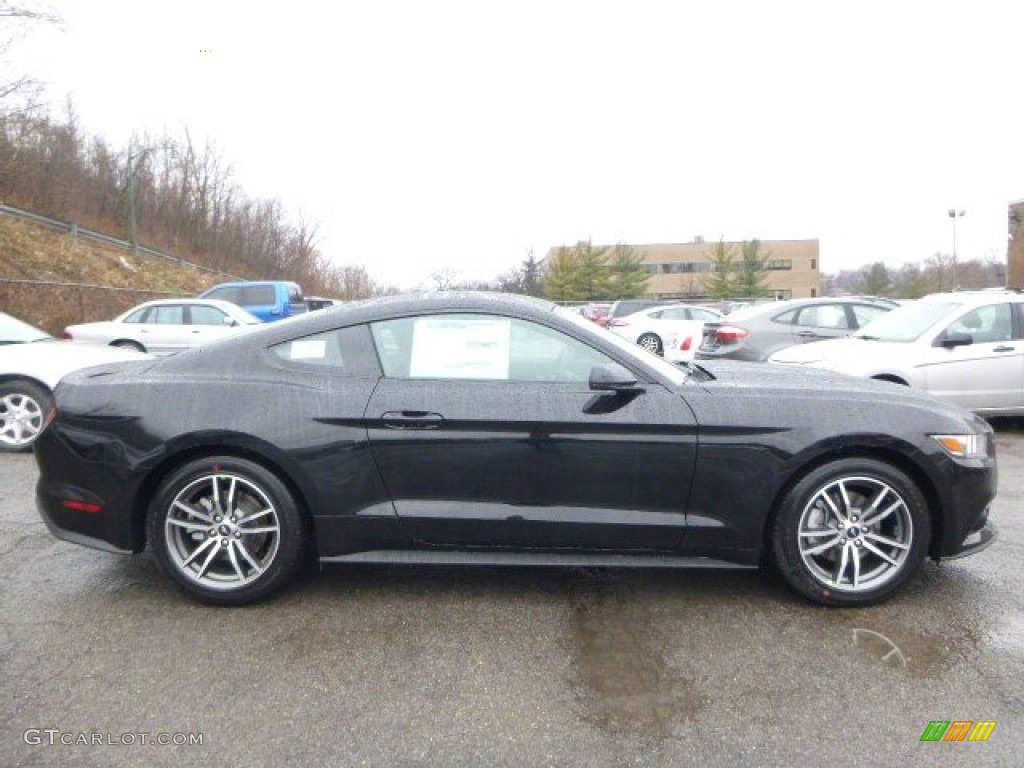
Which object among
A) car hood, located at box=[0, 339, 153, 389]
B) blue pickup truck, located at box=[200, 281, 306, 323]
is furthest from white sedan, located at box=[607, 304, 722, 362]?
car hood, located at box=[0, 339, 153, 389]

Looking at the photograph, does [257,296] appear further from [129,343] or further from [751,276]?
[751,276]

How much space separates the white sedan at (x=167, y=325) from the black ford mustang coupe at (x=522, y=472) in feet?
34.7

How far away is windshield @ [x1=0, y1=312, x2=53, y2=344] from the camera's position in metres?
7.15

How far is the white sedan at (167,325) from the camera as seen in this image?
1314cm

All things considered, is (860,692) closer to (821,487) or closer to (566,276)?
(821,487)

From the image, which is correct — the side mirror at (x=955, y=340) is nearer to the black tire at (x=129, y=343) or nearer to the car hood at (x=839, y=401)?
the car hood at (x=839, y=401)

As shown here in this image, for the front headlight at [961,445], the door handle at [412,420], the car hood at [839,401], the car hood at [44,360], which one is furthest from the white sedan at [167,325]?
the front headlight at [961,445]

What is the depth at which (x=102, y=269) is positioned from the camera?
2955 cm

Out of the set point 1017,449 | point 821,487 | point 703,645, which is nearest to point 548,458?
point 703,645

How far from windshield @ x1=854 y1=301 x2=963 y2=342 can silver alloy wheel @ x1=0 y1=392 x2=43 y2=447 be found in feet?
27.6

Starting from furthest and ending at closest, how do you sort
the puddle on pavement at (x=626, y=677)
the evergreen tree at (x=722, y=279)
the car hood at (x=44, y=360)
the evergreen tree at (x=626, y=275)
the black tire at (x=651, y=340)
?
the evergreen tree at (x=722, y=279)
the evergreen tree at (x=626, y=275)
the black tire at (x=651, y=340)
the car hood at (x=44, y=360)
the puddle on pavement at (x=626, y=677)

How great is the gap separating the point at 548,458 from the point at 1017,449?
5771 mm

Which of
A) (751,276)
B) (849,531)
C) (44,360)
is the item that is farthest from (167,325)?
(751,276)

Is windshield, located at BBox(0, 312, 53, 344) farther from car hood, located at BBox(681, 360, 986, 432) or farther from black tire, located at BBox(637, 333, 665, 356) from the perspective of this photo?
black tire, located at BBox(637, 333, 665, 356)
